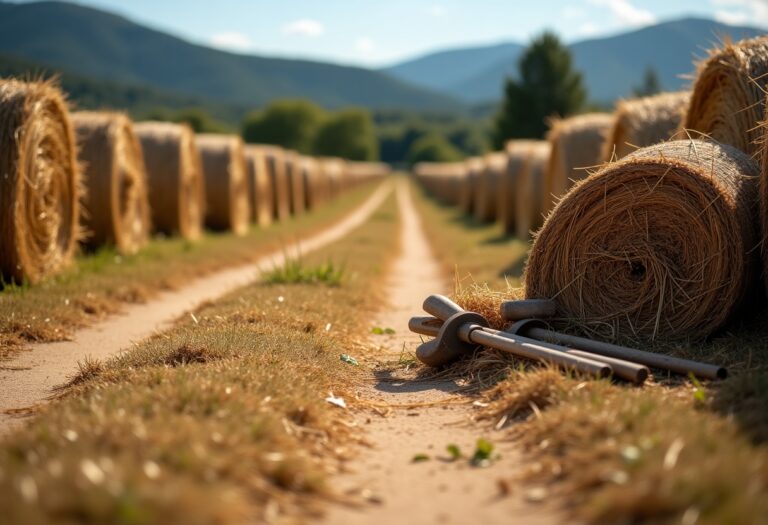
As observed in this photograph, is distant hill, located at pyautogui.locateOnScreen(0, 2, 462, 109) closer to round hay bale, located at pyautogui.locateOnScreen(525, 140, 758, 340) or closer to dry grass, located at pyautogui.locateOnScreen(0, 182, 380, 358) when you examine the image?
dry grass, located at pyautogui.locateOnScreen(0, 182, 380, 358)

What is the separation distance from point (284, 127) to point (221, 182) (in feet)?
311

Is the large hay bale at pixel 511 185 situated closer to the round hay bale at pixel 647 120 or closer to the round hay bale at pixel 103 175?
the round hay bale at pixel 647 120

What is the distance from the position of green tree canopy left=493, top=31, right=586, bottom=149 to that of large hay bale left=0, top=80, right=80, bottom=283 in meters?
49.2

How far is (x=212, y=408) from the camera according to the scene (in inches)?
167

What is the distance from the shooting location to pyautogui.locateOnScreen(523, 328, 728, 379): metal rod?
503 centimetres

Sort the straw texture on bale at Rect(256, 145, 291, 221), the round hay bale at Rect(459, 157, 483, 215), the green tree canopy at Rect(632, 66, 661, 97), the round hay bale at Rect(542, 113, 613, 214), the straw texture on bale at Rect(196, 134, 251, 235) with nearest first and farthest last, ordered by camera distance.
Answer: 1. the round hay bale at Rect(542, 113, 613, 214)
2. the straw texture on bale at Rect(196, 134, 251, 235)
3. the straw texture on bale at Rect(256, 145, 291, 221)
4. the round hay bale at Rect(459, 157, 483, 215)
5. the green tree canopy at Rect(632, 66, 661, 97)

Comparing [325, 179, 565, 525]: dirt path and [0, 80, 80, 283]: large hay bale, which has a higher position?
[0, 80, 80, 283]: large hay bale

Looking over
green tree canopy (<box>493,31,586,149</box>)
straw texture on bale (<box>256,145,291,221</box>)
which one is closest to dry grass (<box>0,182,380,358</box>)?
straw texture on bale (<box>256,145,291,221</box>)

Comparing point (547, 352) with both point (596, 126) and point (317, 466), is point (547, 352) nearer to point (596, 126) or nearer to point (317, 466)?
point (317, 466)

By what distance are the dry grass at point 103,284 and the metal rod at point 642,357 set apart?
475 centimetres

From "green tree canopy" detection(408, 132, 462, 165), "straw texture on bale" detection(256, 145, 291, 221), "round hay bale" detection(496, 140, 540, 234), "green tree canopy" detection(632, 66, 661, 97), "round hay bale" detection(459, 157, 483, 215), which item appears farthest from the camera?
"green tree canopy" detection(408, 132, 462, 165)

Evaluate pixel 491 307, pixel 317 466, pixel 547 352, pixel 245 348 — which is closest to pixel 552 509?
pixel 317 466

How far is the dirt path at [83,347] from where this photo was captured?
18.8 feet

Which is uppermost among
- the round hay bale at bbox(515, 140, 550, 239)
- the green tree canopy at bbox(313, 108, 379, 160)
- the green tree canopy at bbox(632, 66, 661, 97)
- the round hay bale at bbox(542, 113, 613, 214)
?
the green tree canopy at bbox(632, 66, 661, 97)
